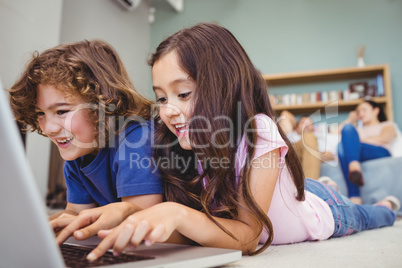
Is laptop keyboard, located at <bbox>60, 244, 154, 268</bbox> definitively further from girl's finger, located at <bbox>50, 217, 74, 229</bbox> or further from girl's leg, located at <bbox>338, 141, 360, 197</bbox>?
girl's leg, located at <bbox>338, 141, 360, 197</bbox>

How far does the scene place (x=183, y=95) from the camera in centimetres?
80

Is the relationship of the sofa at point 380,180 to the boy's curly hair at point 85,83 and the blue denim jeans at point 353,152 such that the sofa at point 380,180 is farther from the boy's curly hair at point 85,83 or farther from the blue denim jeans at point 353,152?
the boy's curly hair at point 85,83

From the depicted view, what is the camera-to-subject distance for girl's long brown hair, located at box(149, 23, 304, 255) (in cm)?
75

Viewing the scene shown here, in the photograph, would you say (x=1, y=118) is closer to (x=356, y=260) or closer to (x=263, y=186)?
(x=263, y=186)

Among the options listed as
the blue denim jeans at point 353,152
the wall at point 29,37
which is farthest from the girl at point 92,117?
the blue denim jeans at point 353,152

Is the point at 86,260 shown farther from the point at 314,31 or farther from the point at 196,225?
the point at 314,31

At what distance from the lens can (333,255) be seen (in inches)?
29.3

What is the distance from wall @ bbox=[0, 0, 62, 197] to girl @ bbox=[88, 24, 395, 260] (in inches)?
65.0

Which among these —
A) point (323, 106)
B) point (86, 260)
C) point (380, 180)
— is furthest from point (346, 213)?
point (323, 106)

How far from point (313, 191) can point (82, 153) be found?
0.73 metres

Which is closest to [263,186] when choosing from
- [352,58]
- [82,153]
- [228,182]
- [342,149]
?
[228,182]

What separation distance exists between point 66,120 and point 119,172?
19 cm

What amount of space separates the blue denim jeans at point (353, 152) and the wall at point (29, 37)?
2045 millimetres

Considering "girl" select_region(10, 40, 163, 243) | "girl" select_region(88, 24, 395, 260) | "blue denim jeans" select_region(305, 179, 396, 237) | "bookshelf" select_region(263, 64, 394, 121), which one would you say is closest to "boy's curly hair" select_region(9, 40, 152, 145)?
"girl" select_region(10, 40, 163, 243)
